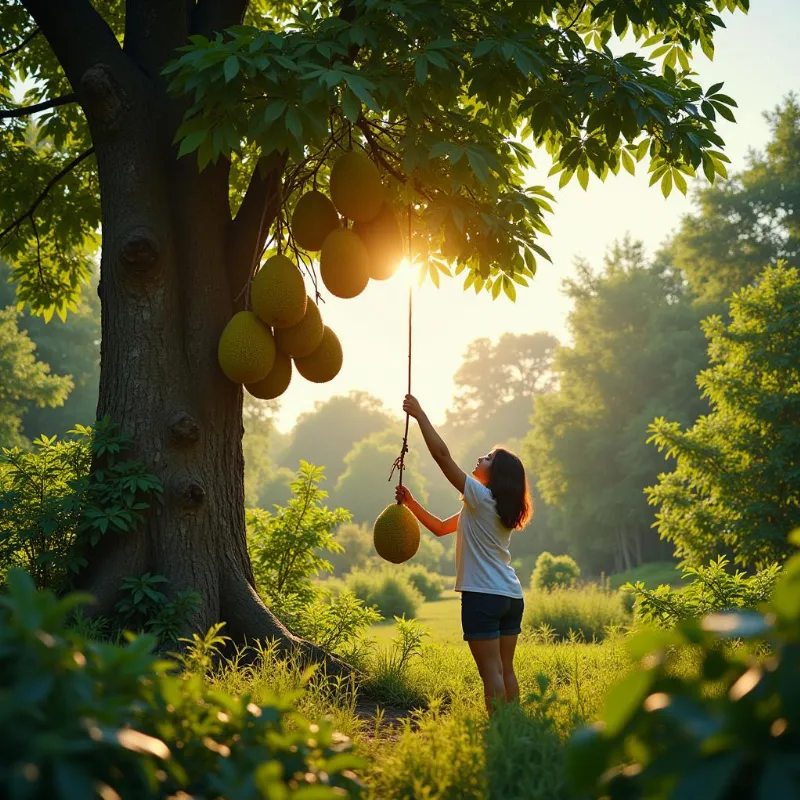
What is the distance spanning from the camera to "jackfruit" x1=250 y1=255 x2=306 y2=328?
16.2ft

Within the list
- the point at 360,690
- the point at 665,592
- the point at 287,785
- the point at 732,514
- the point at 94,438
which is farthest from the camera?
the point at 732,514

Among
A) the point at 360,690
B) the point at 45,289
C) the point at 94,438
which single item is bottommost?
the point at 360,690

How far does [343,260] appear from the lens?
5.04 metres

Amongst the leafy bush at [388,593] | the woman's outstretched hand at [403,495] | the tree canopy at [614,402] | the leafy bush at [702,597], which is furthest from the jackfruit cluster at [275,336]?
the tree canopy at [614,402]

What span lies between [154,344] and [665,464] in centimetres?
3145

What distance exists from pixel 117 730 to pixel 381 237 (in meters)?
4.25

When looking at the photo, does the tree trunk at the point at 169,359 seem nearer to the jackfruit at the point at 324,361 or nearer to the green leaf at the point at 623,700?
the jackfruit at the point at 324,361

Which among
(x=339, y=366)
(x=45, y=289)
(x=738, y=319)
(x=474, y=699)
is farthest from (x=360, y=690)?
(x=738, y=319)

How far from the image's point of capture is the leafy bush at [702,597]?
5.75 m

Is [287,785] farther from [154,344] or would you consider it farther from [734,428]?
[734,428]

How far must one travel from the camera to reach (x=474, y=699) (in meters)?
4.79

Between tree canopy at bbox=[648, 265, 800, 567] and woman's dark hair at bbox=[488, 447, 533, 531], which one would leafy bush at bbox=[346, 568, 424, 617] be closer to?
tree canopy at bbox=[648, 265, 800, 567]

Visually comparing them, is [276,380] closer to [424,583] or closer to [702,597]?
[702,597]

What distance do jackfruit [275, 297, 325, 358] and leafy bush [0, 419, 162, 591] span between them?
1.24 meters
